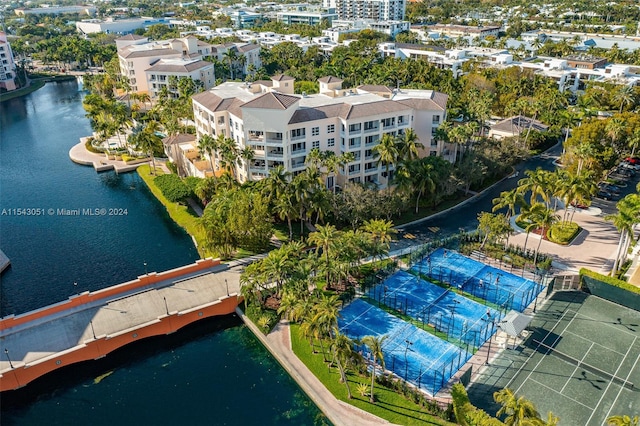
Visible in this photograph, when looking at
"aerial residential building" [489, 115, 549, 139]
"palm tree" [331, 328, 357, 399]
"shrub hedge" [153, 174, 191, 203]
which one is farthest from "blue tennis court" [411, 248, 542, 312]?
"aerial residential building" [489, 115, 549, 139]

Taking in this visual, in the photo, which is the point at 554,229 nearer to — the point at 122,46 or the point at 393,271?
the point at 393,271

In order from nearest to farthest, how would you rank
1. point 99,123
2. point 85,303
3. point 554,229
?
point 85,303 → point 554,229 → point 99,123

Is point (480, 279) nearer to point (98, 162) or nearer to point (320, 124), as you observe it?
point (320, 124)

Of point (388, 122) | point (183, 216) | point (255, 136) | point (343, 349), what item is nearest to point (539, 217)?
point (388, 122)

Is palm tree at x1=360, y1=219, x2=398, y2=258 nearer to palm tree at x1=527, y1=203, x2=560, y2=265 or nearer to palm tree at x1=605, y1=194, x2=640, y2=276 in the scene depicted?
palm tree at x1=527, y1=203, x2=560, y2=265

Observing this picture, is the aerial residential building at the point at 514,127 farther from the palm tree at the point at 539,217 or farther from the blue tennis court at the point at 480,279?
the blue tennis court at the point at 480,279

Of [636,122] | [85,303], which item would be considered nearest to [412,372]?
[85,303]
